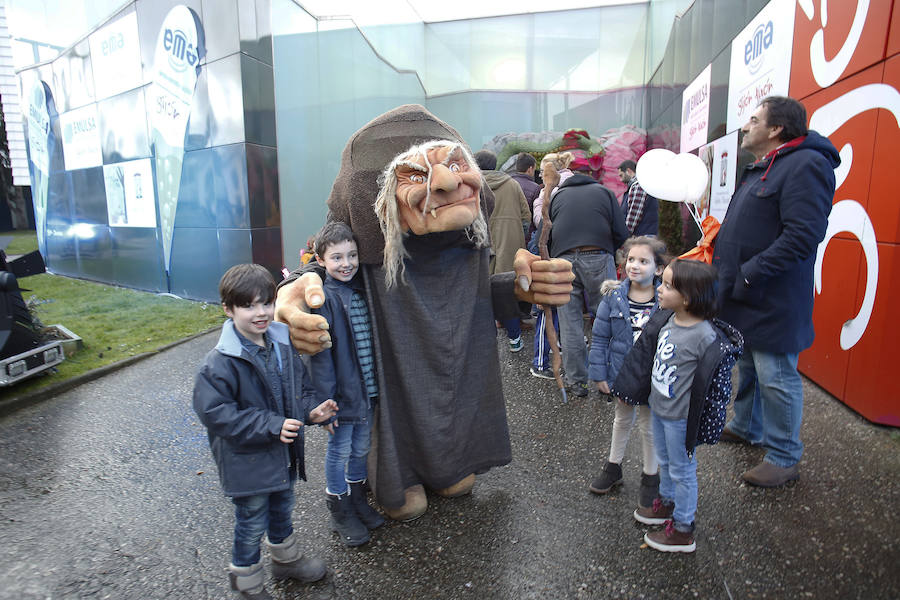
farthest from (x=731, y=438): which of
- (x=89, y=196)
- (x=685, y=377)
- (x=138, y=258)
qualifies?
(x=89, y=196)

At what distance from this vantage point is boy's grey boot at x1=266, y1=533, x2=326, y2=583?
2219 mm

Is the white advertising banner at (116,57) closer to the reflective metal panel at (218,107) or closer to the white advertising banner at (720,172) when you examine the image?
the reflective metal panel at (218,107)

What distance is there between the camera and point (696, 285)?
7.35 ft

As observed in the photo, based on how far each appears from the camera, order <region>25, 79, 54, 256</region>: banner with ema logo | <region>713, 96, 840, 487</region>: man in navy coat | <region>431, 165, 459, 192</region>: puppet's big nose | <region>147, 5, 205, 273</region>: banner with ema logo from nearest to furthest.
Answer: <region>431, 165, 459, 192</region>: puppet's big nose, <region>713, 96, 840, 487</region>: man in navy coat, <region>147, 5, 205, 273</region>: banner with ema logo, <region>25, 79, 54, 256</region>: banner with ema logo

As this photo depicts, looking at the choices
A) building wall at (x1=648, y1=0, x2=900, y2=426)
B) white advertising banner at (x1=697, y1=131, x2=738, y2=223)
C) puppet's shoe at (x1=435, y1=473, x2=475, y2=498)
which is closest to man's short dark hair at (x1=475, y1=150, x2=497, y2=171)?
white advertising banner at (x1=697, y1=131, x2=738, y2=223)

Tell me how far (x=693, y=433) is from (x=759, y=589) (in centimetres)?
61

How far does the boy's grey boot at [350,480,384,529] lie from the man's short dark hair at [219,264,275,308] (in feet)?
3.53

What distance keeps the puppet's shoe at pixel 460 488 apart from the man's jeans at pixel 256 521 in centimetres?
88

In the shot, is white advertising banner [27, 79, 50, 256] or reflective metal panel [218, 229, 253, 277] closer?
reflective metal panel [218, 229, 253, 277]

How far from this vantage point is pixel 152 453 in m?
3.52

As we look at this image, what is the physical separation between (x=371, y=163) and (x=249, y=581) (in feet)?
5.75

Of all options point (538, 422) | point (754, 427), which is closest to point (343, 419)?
point (538, 422)

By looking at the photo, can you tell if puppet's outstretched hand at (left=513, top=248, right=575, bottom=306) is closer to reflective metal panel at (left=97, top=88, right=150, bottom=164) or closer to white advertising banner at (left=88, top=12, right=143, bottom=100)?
reflective metal panel at (left=97, top=88, right=150, bottom=164)

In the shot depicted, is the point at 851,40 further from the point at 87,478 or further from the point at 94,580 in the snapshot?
the point at 87,478
